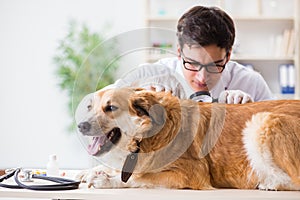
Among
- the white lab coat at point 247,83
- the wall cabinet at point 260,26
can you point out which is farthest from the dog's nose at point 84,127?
the wall cabinet at point 260,26

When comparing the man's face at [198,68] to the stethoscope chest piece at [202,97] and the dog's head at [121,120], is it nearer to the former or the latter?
the stethoscope chest piece at [202,97]

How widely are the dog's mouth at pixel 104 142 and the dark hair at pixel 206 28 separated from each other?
18.3 inches

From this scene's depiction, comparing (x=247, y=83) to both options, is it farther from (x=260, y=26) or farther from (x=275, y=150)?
(x=260, y=26)

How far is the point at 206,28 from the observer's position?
72.5 inches

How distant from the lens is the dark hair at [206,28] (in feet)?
5.74

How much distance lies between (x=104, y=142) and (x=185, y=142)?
0.22m

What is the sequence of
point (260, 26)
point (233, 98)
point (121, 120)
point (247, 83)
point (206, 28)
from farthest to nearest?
point (260, 26)
point (247, 83)
point (206, 28)
point (233, 98)
point (121, 120)

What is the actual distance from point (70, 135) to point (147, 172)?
3.94 meters

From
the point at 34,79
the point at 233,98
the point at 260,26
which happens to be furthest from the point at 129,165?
the point at 34,79

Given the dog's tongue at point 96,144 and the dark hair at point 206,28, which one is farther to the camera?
the dark hair at point 206,28

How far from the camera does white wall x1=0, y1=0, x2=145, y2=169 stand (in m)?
5.18

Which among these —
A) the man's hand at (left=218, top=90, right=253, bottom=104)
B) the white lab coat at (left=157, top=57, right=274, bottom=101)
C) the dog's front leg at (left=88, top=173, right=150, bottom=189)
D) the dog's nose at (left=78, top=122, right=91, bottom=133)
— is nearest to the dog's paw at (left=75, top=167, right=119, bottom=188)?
the dog's front leg at (left=88, top=173, right=150, bottom=189)

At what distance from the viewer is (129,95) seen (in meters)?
1.32

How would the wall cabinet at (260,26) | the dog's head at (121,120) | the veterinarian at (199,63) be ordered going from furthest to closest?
the wall cabinet at (260,26)
the veterinarian at (199,63)
the dog's head at (121,120)
